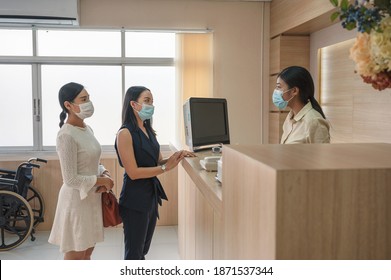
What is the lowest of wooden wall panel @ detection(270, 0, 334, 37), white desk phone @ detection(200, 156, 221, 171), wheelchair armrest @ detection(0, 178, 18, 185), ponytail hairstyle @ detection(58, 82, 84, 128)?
wheelchair armrest @ detection(0, 178, 18, 185)

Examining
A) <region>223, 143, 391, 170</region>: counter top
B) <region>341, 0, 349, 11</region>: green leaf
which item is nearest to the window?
<region>223, 143, 391, 170</region>: counter top

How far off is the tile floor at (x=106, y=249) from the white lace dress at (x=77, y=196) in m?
1.53

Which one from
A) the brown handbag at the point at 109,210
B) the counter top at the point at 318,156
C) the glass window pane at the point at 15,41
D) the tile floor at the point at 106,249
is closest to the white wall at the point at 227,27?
the glass window pane at the point at 15,41

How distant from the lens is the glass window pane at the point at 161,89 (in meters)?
4.93

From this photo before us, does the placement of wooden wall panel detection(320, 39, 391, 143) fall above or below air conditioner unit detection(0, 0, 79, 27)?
below

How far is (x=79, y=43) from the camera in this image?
477 cm

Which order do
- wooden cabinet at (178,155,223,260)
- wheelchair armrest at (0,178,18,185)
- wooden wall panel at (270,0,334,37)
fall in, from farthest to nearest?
wheelchair armrest at (0,178,18,185)
wooden wall panel at (270,0,334,37)
wooden cabinet at (178,155,223,260)

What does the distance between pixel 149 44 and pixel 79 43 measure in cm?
79

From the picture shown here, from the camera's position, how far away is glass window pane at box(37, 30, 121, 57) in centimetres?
472

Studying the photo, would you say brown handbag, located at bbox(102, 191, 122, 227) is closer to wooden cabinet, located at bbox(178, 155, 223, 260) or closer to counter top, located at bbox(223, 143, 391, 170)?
wooden cabinet, located at bbox(178, 155, 223, 260)

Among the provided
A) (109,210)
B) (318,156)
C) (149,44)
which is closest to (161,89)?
(149,44)

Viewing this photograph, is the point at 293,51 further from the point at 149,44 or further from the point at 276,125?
the point at 149,44

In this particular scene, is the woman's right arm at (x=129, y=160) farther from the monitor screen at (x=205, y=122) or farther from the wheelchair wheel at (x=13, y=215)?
the wheelchair wheel at (x=13, y=215)

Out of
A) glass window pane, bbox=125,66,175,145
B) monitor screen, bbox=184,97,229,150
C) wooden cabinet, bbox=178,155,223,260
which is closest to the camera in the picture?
wooden cabinet, bbox=178,155,223,260
